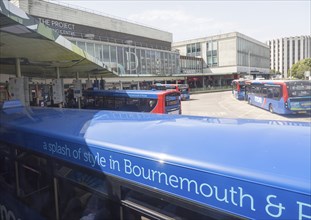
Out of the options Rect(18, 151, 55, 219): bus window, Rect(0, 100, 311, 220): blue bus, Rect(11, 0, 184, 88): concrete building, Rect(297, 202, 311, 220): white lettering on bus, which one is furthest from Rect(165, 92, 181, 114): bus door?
Rect(11, 0, 184, 88): concrete building

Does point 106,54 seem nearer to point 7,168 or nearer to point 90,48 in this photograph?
point 90,48

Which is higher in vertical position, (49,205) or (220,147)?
(220,147)

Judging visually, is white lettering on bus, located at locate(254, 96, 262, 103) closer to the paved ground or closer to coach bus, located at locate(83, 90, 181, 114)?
the paved ground

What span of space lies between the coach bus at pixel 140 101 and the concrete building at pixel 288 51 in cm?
12121

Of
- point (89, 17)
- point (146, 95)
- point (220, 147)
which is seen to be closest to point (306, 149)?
point (220, 147)

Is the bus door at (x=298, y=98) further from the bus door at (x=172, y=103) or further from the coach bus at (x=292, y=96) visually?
the bus door at (x=172, y=103)

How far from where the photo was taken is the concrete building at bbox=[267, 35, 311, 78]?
126 meters

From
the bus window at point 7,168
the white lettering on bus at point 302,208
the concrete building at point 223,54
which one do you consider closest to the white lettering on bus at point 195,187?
the white lettering on bus at point 302,208

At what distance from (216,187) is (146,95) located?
53.1ft

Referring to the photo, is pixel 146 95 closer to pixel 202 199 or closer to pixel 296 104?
pixel 296 104

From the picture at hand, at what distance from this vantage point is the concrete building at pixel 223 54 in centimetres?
7138

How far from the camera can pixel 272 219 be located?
1.48 meters

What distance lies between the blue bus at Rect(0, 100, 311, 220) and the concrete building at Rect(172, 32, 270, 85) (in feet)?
211

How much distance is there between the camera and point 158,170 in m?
2.03
